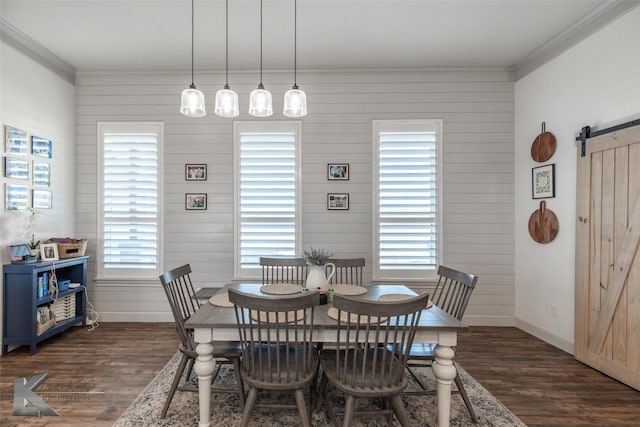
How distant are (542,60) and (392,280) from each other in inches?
118

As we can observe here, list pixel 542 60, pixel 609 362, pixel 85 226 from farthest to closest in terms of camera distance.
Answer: pixel 85 226, pixel 542 60, pixel 609 362

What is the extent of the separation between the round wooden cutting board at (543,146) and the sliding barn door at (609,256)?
40 cm

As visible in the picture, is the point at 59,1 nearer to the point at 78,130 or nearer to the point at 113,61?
the point at 113,61

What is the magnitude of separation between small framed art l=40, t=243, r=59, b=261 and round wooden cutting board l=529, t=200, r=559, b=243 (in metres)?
5.24

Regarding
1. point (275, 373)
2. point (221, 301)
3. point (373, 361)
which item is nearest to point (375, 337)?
point (373, 361)

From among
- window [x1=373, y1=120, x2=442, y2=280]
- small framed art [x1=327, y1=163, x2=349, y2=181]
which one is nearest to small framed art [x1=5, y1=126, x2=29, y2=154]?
small framed art [x1=327, y1=163, x2=349, y2=181]

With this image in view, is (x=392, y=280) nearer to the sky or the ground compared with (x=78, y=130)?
nearer to the ground

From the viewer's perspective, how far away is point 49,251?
348 cm

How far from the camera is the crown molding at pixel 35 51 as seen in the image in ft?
10.5

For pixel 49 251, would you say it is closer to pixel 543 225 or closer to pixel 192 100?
pixel 192 100

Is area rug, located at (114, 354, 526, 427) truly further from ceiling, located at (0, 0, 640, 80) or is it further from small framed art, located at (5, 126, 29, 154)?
ceiling, located at (0, 0, 640, 80)

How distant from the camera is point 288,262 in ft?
10.9

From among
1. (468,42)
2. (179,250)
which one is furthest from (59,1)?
(468,42)

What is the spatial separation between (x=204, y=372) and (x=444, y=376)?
1.44 metres
